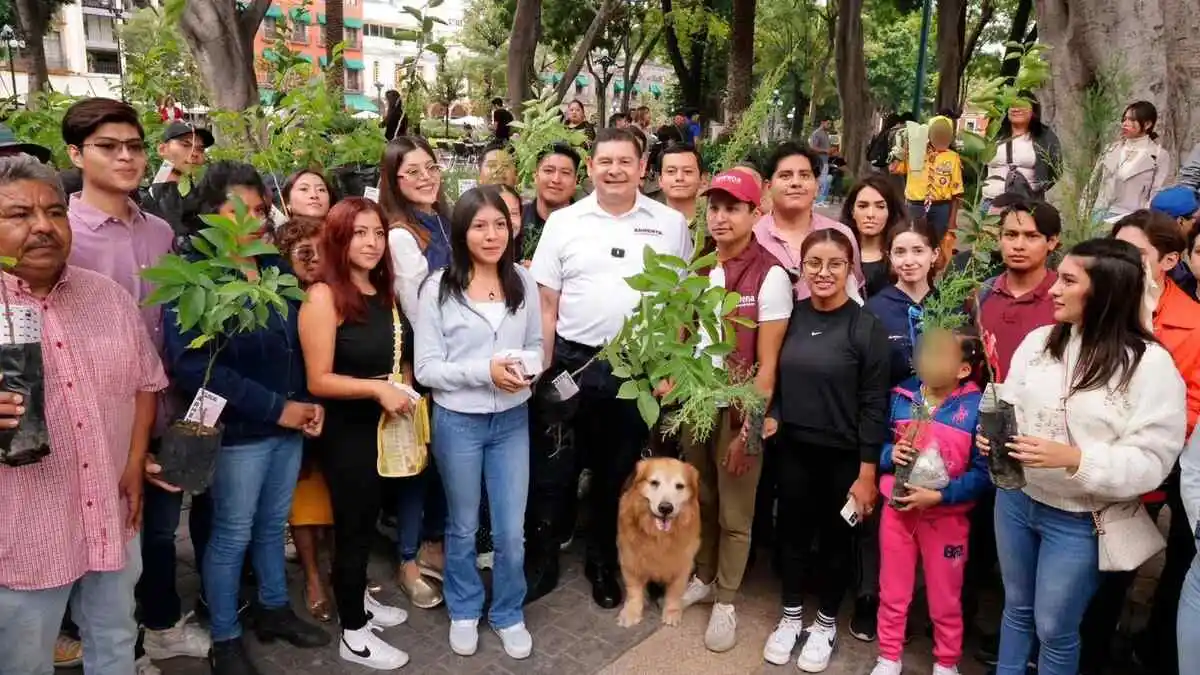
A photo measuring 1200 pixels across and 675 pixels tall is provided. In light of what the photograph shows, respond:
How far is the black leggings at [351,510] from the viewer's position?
3.61 m

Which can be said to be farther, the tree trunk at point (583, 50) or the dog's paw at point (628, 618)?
the tree trunk at point (583, 50)

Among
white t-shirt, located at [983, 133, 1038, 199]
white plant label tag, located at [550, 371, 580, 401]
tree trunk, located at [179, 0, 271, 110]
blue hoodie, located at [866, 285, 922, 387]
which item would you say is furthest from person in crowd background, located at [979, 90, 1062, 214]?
tree trunk, located at [179, 0, 271, 110]

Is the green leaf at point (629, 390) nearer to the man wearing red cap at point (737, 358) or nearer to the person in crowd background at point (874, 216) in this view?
the man wearing red cap at point (737, 358)

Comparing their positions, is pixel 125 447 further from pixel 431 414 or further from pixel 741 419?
pixel 741 419

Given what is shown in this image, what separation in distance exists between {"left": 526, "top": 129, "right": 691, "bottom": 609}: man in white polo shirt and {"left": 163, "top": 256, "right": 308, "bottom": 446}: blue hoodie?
1106mm

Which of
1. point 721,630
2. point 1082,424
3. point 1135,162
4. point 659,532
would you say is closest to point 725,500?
point 659,532

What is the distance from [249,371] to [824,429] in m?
2.46

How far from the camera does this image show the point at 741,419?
12.2 feet

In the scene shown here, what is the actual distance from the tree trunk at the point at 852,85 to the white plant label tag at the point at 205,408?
14841 mm

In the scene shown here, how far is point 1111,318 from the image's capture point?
2.84 m

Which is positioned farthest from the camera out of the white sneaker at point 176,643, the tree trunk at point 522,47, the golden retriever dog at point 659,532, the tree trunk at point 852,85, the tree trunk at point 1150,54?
the tree trunk at point 852,85

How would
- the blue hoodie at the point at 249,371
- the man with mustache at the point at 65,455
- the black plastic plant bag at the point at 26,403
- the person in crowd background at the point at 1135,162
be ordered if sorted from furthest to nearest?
the person in crowd background at the point at 1135,162
the blue hoodie at the point at 249,371
the man with mustache at the point at 65,455
the black plastic plant bag at the point at 26,403

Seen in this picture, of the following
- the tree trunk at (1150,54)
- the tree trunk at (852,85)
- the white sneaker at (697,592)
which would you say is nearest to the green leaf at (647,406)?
the white sneaker at (697,592)

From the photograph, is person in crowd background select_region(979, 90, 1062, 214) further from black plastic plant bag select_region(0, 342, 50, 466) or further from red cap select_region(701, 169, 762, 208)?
black plastic plant bag select_region(0, 342, 50, 466)
